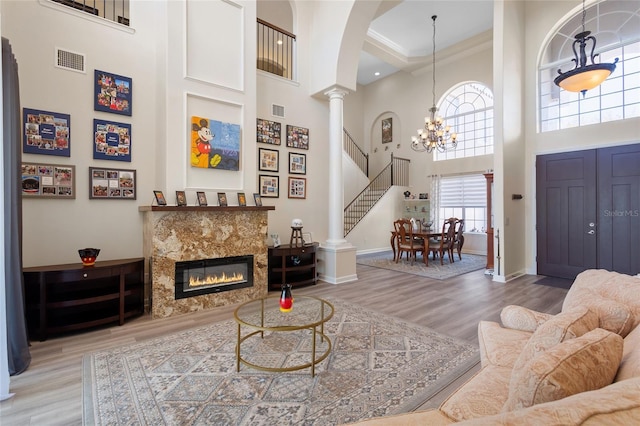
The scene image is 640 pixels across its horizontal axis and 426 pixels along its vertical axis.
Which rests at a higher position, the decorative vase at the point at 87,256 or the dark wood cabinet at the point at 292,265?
the decorative vase at the point at 87,256

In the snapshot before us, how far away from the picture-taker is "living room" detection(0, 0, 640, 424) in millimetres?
3533

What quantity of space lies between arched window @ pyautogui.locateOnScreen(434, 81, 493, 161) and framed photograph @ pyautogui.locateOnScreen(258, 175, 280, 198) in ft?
21.5

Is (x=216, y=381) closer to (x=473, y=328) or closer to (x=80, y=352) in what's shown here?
(x=80, y=352)

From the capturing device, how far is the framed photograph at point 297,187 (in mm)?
5594

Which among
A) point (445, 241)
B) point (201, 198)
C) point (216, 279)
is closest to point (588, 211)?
point (445, 241)

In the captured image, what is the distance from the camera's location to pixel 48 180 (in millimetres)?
3494

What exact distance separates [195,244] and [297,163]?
97.1 inches

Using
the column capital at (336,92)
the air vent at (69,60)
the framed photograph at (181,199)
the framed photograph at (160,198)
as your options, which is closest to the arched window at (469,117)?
the column capital at (336,92)

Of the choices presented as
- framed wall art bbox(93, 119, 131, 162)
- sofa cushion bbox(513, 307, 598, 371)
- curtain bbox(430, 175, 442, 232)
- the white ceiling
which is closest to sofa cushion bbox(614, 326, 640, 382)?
sofa cushion bbox(513, 307, 598, 371)

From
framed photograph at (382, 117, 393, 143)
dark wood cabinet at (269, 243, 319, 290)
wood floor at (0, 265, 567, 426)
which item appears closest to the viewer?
wood floor at (0, 265, 567, 426)

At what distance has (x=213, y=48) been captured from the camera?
4.26 m

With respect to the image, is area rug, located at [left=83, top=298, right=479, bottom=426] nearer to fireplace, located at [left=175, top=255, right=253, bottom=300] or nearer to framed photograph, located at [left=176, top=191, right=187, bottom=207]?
fireplace, located at [left=175, top=255, right=253, bottom=300]

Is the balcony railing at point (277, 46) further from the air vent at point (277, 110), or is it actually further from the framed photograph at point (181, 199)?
the framed photograph at point (181, 199)

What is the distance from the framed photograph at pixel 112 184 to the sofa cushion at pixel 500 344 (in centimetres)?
427
